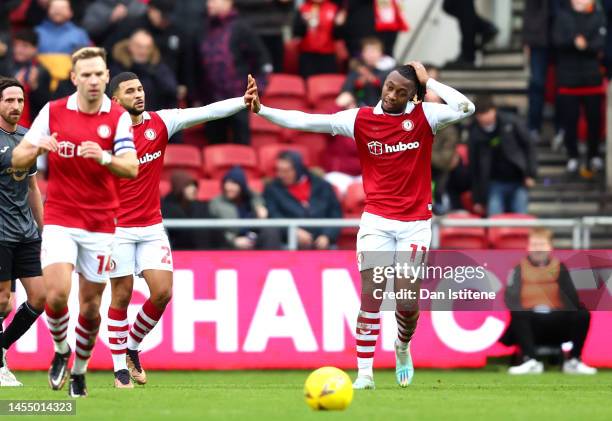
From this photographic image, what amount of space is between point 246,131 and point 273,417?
32.2ft

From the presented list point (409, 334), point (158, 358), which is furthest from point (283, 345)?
point (409, 334)

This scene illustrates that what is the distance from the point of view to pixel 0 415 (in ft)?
37.7

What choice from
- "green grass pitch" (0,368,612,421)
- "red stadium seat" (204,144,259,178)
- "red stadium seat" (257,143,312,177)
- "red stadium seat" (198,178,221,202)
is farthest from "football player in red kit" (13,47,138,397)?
"red stadium seat" (257,143,312,177)

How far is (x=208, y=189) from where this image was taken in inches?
774

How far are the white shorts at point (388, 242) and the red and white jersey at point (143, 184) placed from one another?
1812 millimetres

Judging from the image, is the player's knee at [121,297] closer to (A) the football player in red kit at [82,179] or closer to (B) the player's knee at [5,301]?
(B) the player's knee at [5,301]

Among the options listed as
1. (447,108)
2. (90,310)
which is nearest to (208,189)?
(447,108)

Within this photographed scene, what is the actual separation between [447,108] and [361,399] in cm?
272

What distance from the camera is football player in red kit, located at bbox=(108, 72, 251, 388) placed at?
13.6 m

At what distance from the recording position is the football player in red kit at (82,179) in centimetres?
1188

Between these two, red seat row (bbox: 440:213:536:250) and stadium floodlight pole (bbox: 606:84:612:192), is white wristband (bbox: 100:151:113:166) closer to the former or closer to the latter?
red seat row (bbox: 440:213:536:250)

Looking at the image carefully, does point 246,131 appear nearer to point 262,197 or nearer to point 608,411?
point 262,197

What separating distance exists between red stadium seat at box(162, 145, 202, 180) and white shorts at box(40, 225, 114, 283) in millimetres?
7793

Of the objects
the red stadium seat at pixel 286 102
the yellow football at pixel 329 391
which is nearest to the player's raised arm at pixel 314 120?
the yellow football at pixel 329 391
